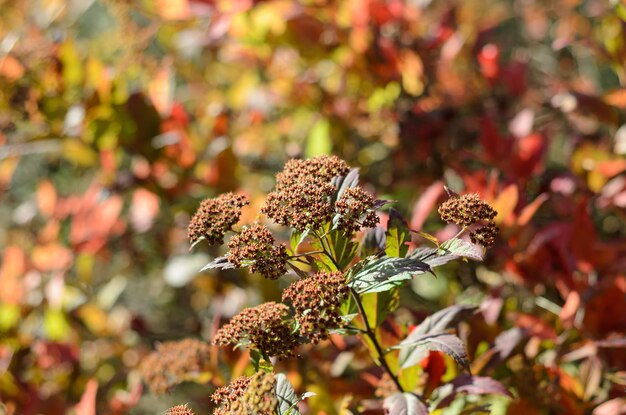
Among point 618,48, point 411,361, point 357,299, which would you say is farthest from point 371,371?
point 618,48

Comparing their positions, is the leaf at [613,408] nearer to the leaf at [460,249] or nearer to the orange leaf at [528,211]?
the orange leaf at [528,211]

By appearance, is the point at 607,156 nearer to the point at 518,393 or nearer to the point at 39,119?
the point at 518,393

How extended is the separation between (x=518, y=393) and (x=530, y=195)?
2.11 feet

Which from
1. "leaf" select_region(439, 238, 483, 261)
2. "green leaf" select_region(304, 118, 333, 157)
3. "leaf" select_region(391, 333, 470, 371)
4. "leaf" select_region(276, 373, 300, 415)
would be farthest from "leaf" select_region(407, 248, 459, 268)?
"green leaf" select_region(304, 118, 333, 157)

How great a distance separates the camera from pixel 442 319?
96 centimetres

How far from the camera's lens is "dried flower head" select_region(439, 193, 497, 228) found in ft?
2.44

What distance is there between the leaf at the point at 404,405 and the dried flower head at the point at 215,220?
0.32m

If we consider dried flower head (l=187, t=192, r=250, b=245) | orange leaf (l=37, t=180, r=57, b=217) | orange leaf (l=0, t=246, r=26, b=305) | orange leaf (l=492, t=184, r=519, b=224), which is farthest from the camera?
orange leaf (l=37, t=180, r=57, b=217)

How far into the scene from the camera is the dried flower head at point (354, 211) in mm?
740

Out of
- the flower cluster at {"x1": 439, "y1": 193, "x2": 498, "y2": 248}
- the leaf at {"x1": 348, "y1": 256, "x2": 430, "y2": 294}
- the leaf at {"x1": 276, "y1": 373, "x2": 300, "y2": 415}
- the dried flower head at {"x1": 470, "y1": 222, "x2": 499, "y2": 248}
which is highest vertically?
the flower cluster at {"x1": 439, "y1": 193, "x2": 498, "y2": 248}

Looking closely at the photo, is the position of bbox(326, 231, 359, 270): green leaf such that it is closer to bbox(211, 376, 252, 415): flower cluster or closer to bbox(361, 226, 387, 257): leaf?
bbox(361, 226, 387, 257): leaf

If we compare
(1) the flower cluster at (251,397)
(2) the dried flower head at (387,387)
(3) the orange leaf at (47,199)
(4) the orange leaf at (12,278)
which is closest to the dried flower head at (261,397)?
(1) the flower cluster at (251,397)

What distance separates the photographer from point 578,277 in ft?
4.13

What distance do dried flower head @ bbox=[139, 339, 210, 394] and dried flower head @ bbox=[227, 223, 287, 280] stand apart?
395 millimetres
